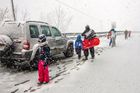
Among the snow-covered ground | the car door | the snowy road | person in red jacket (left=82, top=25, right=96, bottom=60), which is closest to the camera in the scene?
the snowy road

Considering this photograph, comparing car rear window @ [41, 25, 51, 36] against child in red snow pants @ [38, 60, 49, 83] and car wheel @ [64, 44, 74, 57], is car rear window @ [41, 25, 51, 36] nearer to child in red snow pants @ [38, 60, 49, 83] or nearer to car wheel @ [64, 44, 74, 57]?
car wheel @ [64, 44, 74, 57]

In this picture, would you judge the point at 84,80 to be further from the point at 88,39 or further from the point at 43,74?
the point at 88,39

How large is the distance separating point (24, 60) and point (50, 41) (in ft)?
7.04

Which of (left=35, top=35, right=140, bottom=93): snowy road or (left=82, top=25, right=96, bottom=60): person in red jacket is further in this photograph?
(left=82, top=25, right=96, bottom=60): person in red jacket

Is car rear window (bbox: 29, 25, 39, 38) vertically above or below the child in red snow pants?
above

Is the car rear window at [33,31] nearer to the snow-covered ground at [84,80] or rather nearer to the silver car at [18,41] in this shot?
the silver car at [18,41]

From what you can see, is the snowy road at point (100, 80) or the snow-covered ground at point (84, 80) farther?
the snow-covered ground at point (84, 80)

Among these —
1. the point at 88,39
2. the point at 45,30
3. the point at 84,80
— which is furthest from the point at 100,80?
the point at 88,39

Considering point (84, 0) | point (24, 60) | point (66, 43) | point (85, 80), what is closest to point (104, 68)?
point (85, 80)

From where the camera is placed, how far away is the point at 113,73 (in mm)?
10328

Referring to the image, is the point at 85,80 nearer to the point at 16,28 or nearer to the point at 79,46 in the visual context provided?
the point at 16,28

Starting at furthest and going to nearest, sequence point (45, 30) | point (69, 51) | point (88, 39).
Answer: point (69, 51) → point (88, 39) → point (45, 30)

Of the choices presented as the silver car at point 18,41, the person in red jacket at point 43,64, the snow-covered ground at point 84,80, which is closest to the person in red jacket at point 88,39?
the snow-covered ground at point 84,80

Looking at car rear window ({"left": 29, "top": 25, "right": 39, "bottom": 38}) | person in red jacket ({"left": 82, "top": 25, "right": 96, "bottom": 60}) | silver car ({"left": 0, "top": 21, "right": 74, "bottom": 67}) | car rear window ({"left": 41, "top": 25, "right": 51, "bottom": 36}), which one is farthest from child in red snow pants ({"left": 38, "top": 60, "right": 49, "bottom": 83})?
person in red jacket ({"left": 82, "top": 25, "right": 96, "bottom": 60})
